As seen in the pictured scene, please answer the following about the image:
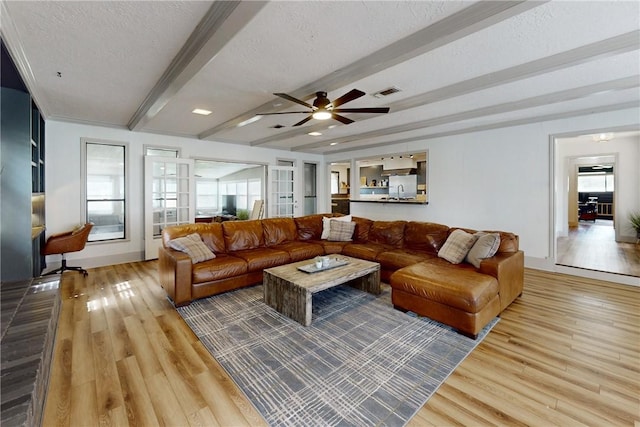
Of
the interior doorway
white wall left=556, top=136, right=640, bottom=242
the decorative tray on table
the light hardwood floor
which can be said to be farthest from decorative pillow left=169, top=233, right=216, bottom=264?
white wall left=556, top=136, right=640, bottom=242

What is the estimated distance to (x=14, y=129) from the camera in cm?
321

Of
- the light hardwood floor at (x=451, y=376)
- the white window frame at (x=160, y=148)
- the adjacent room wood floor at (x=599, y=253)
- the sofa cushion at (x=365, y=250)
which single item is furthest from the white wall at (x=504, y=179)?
the white window frame at (x=160, y=148)

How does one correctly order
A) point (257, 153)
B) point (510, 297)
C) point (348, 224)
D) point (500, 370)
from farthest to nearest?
point (257, 153) → point (348, 224) → point (510, 297) → point (500, 370)

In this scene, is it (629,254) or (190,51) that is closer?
(190,51)

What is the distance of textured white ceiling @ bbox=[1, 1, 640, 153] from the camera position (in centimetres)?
196

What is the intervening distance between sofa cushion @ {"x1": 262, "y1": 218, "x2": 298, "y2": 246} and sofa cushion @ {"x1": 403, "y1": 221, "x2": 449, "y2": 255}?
2004 mm

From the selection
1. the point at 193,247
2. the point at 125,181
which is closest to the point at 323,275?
the point at 193,247

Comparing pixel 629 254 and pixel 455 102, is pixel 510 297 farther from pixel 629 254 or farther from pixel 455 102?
pixel 629 254

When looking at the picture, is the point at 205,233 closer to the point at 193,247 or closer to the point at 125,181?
the point at 193,247

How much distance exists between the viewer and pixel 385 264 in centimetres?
385

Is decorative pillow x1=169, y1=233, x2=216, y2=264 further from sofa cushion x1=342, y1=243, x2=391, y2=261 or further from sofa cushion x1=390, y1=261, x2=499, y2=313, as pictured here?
sofa cushion x1=390, y1=261, x2=499, y2=313

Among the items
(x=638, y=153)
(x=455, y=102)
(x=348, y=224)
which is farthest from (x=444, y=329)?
(x=638, y=153)

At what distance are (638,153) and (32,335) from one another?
1061cm

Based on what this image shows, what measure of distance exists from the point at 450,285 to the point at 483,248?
2.88 ft
